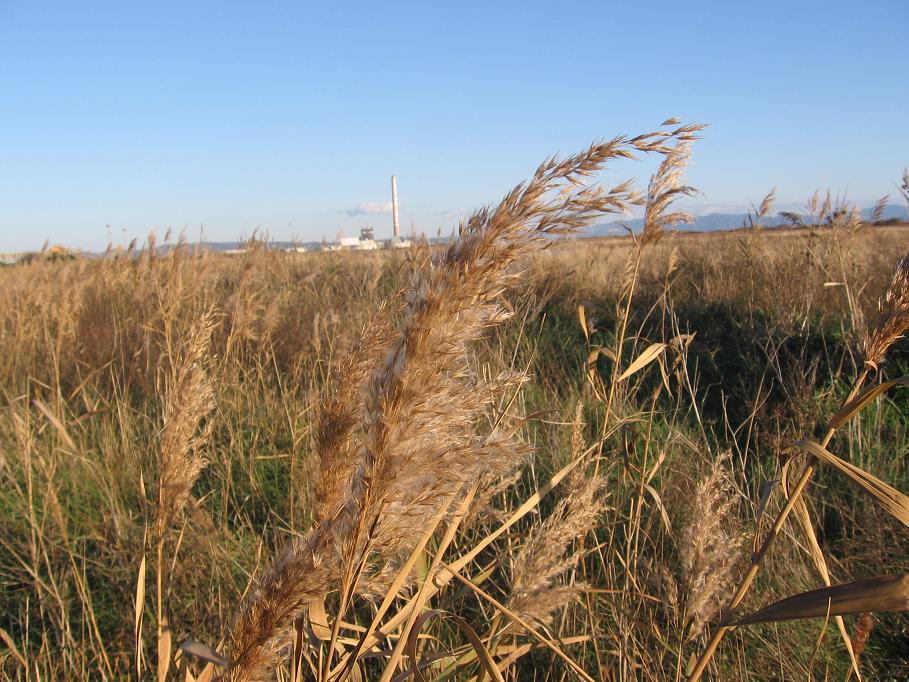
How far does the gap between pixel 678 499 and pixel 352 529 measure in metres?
2.18

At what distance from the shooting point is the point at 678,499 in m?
2.57

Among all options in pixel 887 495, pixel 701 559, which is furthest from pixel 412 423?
pixel 701 559

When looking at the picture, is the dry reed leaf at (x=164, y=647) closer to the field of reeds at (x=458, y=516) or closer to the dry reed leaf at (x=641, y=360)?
the field of reeds at (x=458, y=516)

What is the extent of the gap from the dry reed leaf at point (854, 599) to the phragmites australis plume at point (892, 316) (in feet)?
1.35

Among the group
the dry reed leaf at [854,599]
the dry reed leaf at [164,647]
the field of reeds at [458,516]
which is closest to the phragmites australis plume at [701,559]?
the field of reeds at [458,516]

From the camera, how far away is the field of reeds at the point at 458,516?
0.75 m

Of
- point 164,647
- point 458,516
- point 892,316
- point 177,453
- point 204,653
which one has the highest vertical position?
point 892,316

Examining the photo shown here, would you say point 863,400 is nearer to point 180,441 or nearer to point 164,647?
point 180,441

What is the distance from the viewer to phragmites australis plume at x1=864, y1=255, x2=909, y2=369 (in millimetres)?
947

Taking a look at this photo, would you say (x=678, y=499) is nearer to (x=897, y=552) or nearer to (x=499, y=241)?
(x=897, y=552)

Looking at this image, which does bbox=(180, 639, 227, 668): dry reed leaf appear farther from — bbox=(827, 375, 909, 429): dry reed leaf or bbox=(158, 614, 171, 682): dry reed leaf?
bbox=(827, 375, 909, 429): dry reed leaf

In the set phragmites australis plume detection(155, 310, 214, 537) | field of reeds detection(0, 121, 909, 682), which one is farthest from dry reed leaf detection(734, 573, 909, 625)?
phragmites australis plume detection(155, 310, 214, 537)

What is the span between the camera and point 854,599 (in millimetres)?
702

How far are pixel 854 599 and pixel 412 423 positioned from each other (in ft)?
1.84
